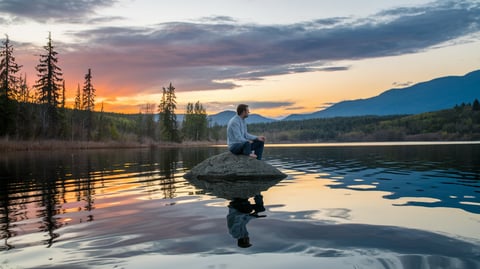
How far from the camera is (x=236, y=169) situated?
14.9 meters

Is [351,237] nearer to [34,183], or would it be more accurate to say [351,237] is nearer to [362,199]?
[362,199]

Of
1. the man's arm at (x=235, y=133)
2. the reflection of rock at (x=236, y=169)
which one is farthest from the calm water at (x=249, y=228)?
the man's arm at (x=235, y=133)

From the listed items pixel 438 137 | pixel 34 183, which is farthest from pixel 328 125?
pixel 34 183

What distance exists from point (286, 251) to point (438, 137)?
392 feet

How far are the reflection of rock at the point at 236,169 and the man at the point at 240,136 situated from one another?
0.37m

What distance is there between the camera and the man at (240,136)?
14.6 meters

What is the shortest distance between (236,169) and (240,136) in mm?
1351

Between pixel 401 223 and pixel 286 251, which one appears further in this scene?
pixel 401 223

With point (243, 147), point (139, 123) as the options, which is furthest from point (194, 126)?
point (243, 147)

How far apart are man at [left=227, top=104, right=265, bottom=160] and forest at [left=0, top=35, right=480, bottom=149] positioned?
43.4m

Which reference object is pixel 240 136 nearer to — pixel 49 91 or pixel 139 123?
pixel 49 91

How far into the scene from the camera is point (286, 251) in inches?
204

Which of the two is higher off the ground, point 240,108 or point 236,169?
point 240,108

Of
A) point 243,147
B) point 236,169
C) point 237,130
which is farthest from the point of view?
point 243,147
